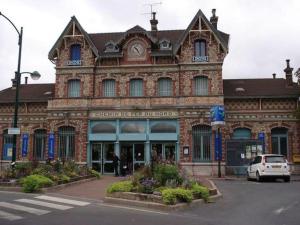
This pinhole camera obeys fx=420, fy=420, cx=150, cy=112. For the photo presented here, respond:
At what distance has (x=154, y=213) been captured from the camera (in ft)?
38.8

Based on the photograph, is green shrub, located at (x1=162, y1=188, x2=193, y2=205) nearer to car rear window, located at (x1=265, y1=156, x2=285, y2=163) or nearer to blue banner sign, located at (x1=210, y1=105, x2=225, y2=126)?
car rear window, located at (x1=265, y1=156, x2=285, y2=163)

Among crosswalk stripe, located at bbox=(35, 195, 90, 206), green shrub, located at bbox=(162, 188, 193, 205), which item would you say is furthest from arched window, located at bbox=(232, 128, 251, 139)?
crosswalk stripe, located at bbox=(35, 195, 90, 206)

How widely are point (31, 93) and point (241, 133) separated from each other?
17351 mm

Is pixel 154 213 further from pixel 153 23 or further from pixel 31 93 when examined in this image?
pixel 31 93

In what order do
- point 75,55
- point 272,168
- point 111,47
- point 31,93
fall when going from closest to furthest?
point 272,168 → point 111,47 → point 75,55 → point 31,93

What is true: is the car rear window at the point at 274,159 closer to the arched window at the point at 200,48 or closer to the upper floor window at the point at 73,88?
the arched window at the point at 200,48

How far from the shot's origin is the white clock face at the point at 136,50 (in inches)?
1205

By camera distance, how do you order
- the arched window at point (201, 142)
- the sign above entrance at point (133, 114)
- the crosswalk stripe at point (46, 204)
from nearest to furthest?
the crosswalk stripe at point (46, 204) < the arched window at point (201, 142) < the sign above entrance at point (133, 114)

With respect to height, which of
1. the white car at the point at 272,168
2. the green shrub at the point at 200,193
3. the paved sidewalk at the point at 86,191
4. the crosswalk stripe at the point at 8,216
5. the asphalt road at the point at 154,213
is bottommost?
the asphalt road at the point at 154,213

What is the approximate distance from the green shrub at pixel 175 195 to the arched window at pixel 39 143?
21.2 metres

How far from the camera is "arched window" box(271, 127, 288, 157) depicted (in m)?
30.1

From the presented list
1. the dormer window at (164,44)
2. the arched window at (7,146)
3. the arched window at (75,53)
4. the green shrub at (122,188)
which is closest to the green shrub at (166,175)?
the green shrub at (122,188)

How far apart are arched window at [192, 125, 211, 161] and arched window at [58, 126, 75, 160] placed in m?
8.72

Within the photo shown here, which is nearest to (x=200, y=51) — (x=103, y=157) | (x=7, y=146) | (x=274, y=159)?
(x=103, y=157)
